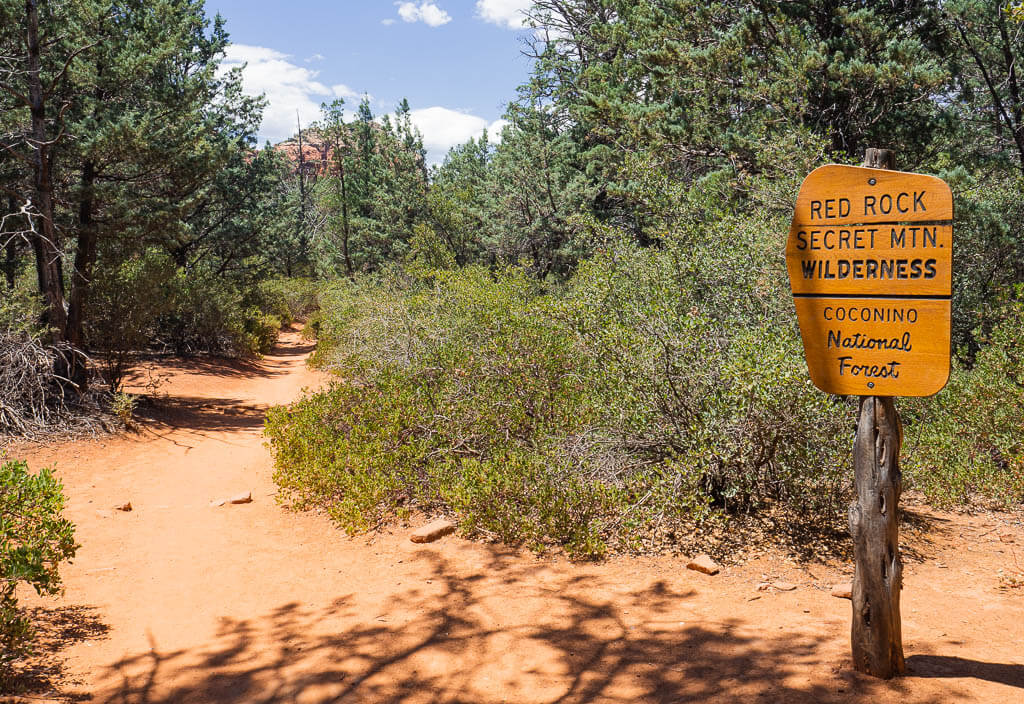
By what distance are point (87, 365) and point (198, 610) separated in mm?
7924

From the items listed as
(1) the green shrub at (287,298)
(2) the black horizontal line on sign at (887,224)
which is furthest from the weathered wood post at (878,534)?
(1) the green shrub at (287,298)

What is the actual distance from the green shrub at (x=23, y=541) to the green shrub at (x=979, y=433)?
6.45 meters

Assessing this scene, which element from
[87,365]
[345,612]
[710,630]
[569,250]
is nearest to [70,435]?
[87,365]

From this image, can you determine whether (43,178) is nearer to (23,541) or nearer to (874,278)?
(23,541)

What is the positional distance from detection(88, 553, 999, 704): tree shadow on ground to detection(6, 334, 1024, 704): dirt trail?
0.01m

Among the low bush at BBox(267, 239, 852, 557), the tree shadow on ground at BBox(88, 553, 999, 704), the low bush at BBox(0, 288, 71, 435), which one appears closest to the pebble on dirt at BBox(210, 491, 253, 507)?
the low bush at BBox(267, 239, 852, 557)

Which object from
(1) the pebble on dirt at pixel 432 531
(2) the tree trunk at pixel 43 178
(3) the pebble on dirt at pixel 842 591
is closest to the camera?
(3) the pebble on dirt at pixel 842 591

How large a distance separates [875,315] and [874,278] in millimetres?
162

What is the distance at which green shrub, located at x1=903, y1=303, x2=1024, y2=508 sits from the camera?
20.3 feet

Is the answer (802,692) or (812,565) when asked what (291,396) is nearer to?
(812,565)

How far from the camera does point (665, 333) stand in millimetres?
5707

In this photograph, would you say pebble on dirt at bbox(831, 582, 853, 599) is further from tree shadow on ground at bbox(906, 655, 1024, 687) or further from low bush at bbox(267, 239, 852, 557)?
tree shadow on ground at bbox(906, 655, 1024, 687)

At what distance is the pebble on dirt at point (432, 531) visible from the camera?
18.4 feet

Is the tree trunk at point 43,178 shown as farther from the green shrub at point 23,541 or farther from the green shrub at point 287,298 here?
the green shrub at point 287,298
